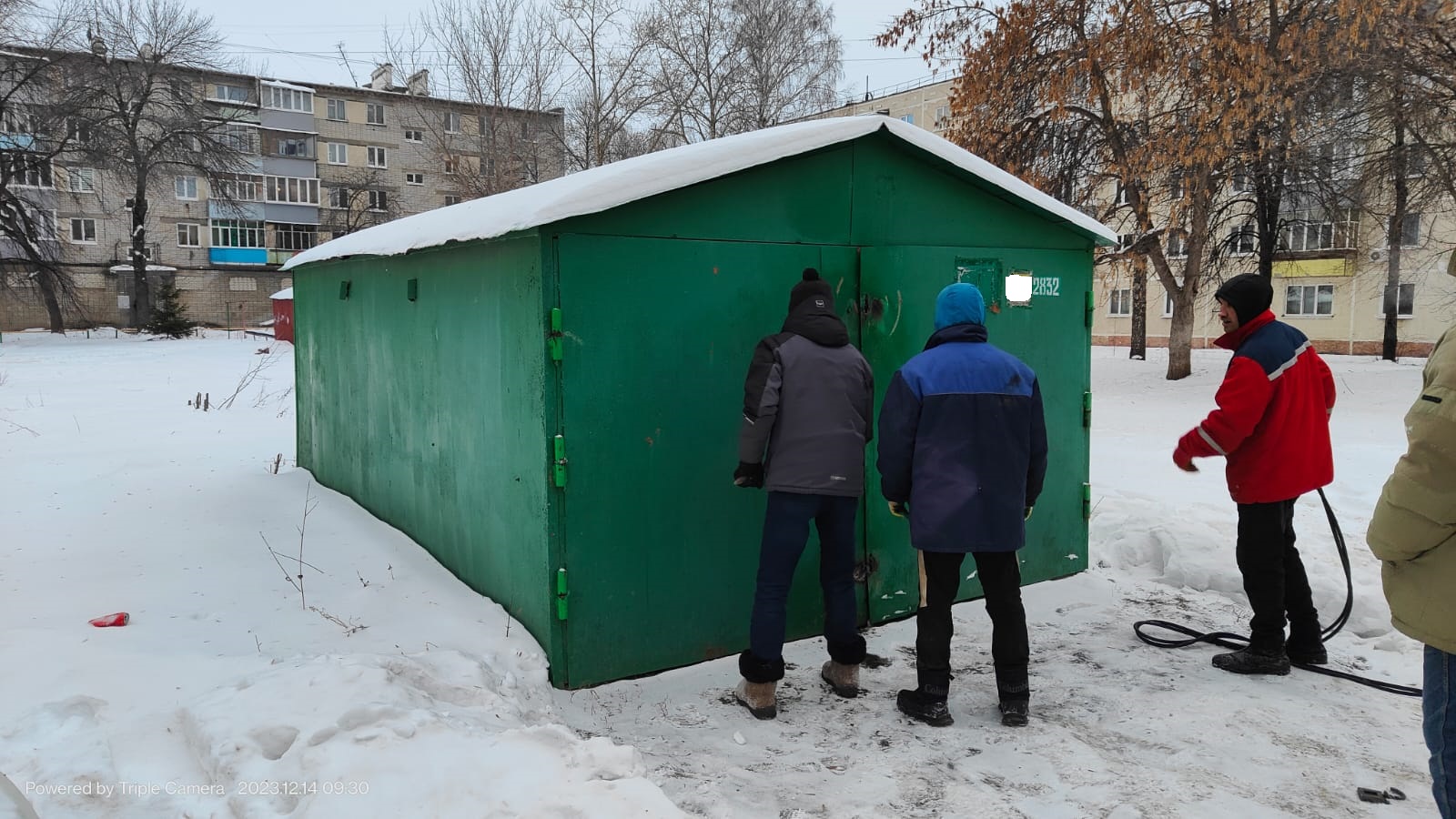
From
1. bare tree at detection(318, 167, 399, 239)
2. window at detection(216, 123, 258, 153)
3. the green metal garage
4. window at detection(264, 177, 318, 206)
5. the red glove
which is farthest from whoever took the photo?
bare tree at detection(318, 167, 399, 239)

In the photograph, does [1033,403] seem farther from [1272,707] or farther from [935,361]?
[1272,707]

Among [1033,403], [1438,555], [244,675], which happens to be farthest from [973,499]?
[244,675]

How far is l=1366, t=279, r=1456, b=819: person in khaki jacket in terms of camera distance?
2.30m

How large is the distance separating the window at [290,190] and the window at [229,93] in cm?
470

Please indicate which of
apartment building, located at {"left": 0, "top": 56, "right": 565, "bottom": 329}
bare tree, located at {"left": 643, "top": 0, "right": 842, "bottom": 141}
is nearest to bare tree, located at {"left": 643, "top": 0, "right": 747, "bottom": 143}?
bare tree, located at {"left": 643, "top": 0, "right": 842, "bottom": 141}

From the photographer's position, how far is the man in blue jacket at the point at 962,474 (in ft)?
12.2

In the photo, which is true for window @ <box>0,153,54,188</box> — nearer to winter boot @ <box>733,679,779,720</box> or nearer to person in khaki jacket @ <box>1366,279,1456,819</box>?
winter boot @ <box>733,679,779,720</box>

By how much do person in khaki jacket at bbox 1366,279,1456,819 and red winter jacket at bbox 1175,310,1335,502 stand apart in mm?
1679

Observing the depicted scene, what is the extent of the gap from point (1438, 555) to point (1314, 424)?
2050 millimetres

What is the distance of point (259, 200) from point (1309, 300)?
46.8 m

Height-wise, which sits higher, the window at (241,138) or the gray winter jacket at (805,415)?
the window at (241,138)

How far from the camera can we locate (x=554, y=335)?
12.9ft

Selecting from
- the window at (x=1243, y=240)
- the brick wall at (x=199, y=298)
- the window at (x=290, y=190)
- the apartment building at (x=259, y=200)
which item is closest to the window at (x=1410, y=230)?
the window at (x=1243, y=240)

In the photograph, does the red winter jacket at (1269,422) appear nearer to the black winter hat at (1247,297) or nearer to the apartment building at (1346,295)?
the black winter hat at (1247,297)
